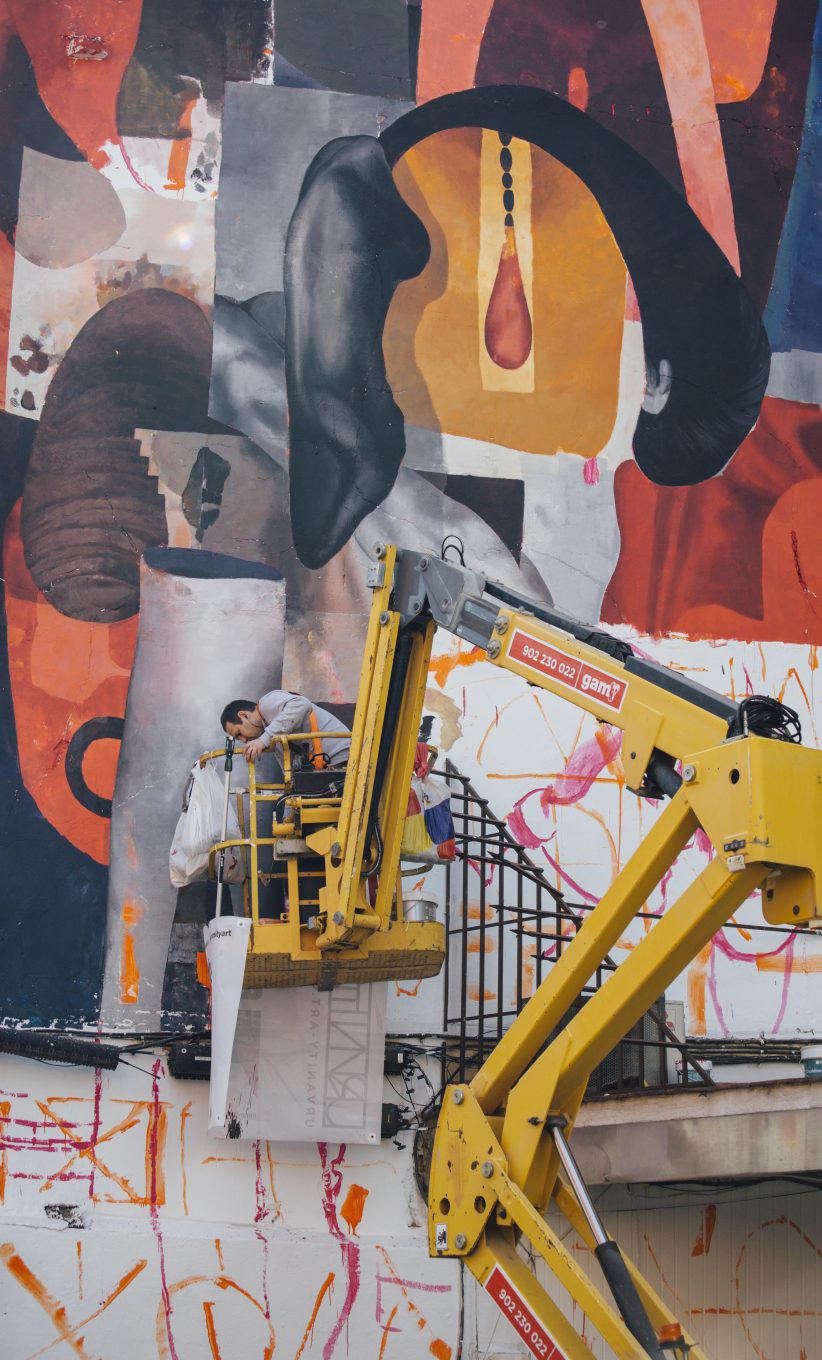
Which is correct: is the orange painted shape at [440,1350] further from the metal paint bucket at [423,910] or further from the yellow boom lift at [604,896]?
the yellow boom lift at [604,896]

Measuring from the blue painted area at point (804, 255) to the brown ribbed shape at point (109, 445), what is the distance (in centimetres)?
431

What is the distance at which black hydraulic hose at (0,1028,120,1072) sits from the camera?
984 cm

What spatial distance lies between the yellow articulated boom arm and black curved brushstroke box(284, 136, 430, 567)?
3979 millimetres

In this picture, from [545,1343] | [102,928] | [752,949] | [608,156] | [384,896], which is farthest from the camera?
[608,156]

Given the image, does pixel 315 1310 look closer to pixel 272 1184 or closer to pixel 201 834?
pixel 272 1184

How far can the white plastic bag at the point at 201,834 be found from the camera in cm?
987

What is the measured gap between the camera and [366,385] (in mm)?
11344

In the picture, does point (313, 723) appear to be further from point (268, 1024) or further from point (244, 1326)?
point (244, 1326)

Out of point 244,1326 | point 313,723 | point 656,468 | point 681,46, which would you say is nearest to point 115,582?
point 313,723

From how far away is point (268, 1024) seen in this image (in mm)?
9555

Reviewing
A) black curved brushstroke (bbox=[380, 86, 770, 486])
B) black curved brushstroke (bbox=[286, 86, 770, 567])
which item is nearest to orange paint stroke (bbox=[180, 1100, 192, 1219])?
black curved brushstroke (bbox=[286, 86, 770, 567])

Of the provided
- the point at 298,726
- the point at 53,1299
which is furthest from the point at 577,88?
the point at 53,1299

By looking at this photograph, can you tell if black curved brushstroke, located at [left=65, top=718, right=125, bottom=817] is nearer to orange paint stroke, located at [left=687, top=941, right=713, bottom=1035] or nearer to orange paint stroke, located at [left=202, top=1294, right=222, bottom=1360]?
orange paint stroke, located at [left=202, top=1294, right=222, bottom=1360]

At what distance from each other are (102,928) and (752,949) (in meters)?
4.41
